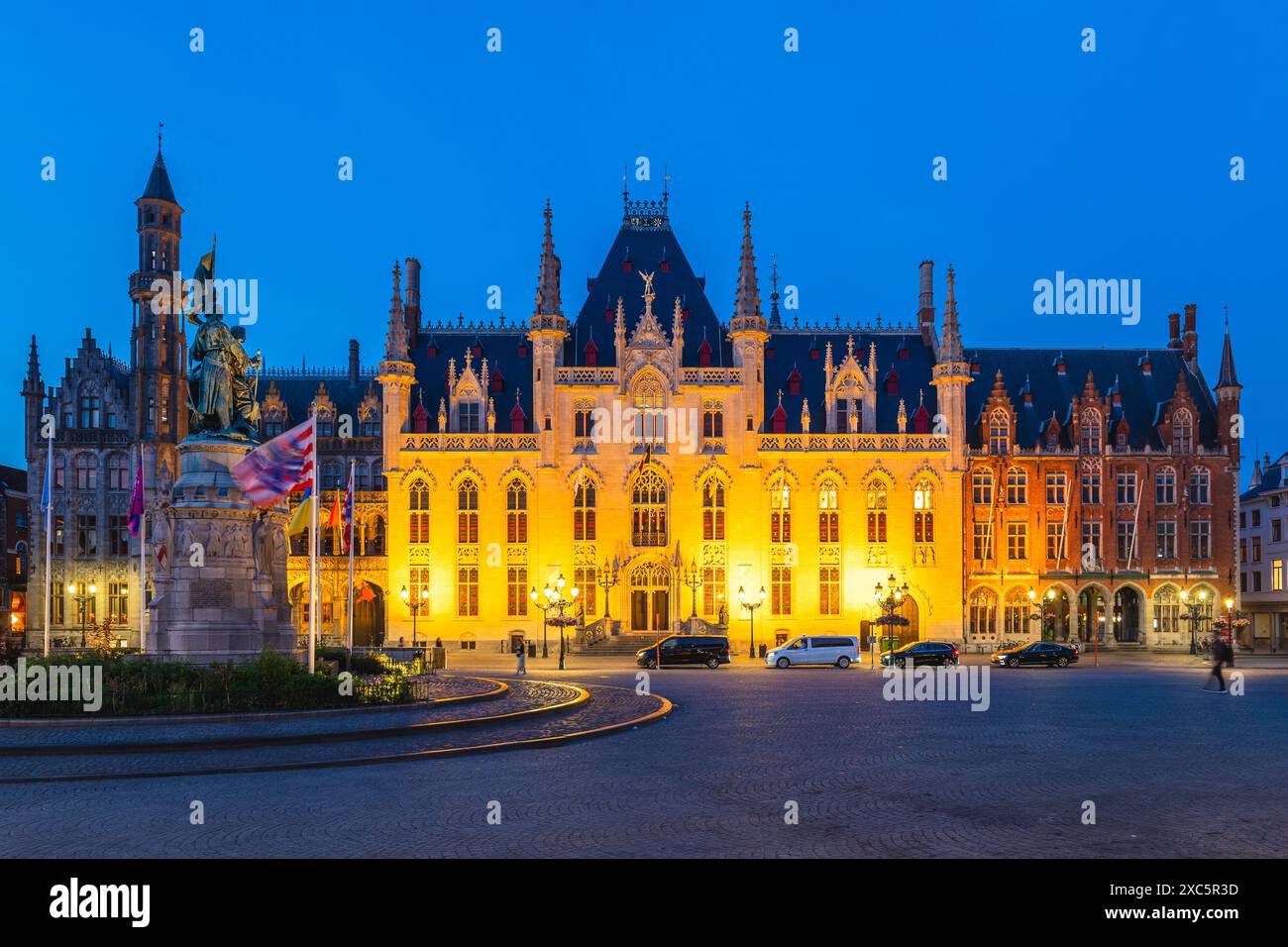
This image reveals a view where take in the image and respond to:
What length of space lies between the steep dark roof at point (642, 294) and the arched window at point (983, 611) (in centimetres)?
1970

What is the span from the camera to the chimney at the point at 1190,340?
71875mm

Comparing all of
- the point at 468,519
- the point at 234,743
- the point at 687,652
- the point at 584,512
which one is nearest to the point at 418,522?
the point at 468,519

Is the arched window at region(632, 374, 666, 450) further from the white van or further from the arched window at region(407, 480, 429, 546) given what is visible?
the white van

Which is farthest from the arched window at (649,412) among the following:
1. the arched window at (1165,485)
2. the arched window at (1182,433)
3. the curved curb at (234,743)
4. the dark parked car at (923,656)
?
the curved curb at (234,743)

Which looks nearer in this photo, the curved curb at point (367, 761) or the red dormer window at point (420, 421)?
the curved curb at point (367, 761)

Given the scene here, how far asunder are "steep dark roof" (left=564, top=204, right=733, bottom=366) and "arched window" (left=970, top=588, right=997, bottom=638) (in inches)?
776

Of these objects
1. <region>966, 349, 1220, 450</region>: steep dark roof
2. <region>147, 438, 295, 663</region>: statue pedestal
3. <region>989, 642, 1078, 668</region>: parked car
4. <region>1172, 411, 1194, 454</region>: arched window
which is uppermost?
<region>966, 349, 1220, 450</region>: steep dark roof

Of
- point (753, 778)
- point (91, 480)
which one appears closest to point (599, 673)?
point (753, 778)

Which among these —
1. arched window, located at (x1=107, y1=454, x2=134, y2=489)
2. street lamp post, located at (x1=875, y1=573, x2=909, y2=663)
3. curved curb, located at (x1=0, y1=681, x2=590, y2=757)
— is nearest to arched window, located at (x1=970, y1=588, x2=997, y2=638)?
street lamp post, located at (x1=875, y1=573, x2=909, y2=663)

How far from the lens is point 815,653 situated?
5062 centimetres

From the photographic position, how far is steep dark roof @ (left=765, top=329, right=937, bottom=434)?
222ft

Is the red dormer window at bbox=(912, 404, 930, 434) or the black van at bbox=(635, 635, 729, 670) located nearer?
the black van at bbox=(635, 635, 729, 670)

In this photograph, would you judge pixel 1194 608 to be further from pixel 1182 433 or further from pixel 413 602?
pixel 413 602

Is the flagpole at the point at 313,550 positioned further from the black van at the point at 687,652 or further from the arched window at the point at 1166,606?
the arched window at the point at 1166,606
